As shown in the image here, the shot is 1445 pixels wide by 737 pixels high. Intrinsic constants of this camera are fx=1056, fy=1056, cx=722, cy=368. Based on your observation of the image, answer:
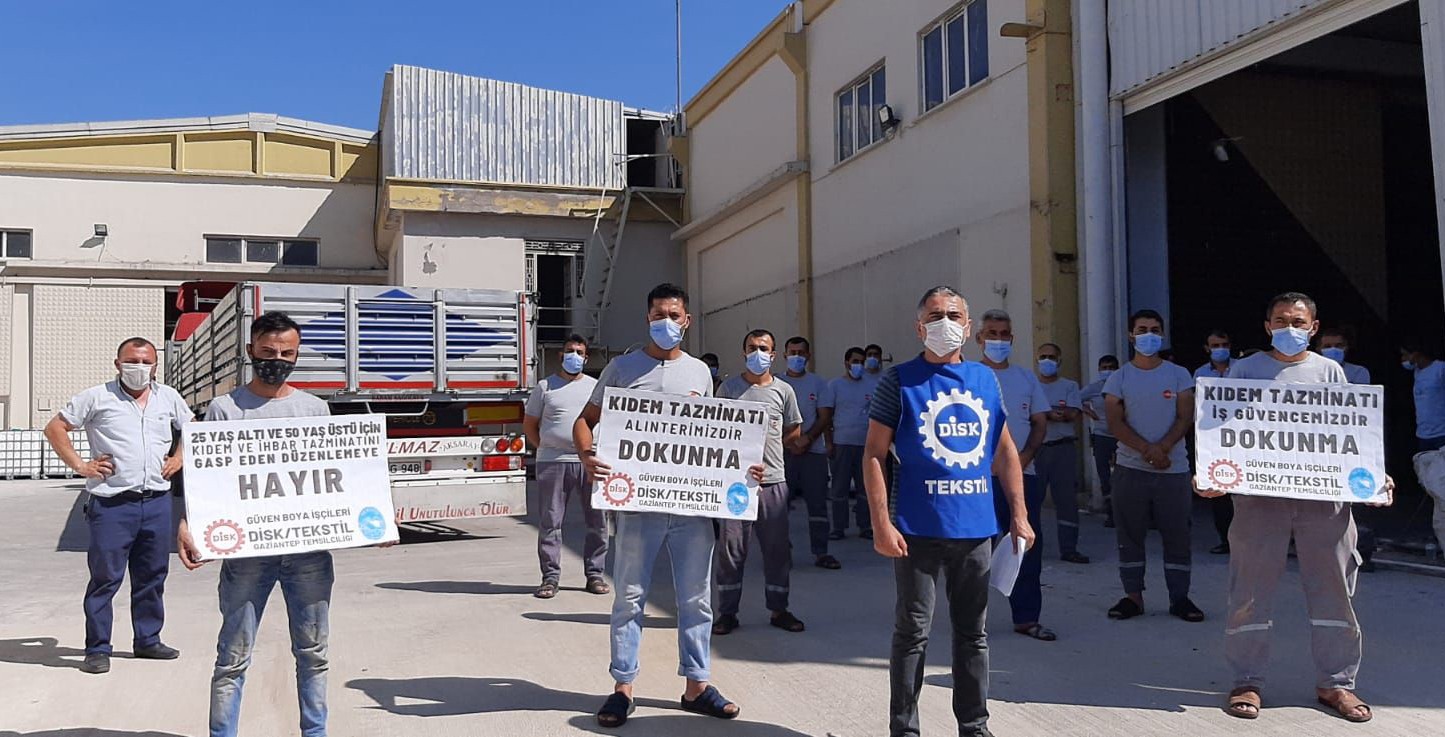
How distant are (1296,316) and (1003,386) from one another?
1836 mm

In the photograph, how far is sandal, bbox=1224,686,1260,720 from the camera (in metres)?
4.83

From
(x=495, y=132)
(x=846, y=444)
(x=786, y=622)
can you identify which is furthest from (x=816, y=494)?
(x=495, y=132)

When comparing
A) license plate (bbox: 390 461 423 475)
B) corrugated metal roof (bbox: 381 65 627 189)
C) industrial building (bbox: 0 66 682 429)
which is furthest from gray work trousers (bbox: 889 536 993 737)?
corrugated metal roof (bbox: 381 65 627 189)

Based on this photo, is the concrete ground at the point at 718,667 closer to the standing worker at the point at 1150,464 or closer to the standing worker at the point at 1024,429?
the standing worker at the point at 1024,429

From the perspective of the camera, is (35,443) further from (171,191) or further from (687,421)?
(687,421)

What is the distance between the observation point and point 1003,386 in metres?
6.62

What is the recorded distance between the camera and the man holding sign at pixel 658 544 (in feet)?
16.0

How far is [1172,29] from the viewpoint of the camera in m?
11.1

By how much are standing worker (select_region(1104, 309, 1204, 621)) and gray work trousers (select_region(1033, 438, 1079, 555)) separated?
6.65 feet

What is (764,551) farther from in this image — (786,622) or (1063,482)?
(1063,482)

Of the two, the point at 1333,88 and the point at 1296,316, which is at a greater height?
the point at 1333,88

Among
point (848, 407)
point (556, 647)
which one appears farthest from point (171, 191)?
point (556, 647)

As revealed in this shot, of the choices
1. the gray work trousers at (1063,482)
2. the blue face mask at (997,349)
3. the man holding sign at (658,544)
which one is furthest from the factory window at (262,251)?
the man holding sign at (658,544)

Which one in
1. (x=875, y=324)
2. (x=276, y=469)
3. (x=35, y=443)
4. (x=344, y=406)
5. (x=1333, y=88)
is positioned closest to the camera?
(x=276, y=469)
